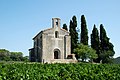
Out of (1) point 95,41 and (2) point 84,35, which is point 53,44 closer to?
(2) point 84,35

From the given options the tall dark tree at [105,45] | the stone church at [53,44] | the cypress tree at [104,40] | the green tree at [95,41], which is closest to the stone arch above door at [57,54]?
the stone church at [53,44]

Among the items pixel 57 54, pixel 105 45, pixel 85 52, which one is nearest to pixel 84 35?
pixel 85 52

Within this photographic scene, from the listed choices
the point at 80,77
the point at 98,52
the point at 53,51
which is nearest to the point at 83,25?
the point at 98,52

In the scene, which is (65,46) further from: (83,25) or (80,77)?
(80,77)

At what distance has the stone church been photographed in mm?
47312

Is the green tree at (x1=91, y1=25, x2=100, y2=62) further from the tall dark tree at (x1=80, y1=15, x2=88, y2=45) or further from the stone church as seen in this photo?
the stone church

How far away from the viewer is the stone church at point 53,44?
4731 centimetres

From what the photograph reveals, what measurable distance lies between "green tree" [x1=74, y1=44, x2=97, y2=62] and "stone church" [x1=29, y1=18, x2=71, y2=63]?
204 centimetres

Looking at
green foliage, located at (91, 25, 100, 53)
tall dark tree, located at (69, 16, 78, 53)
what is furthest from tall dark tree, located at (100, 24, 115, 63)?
tall dark tree, located at (69, 16, 78, 53)

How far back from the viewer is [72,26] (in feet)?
177

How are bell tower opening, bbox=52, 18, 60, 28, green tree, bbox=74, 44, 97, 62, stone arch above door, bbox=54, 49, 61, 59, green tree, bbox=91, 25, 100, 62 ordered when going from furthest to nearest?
1. green tree, bbox=91, 25, 100, 62
2. green tree, bbox=74, 44, 97, 62
3. stone arch above door, bbox=54, 49, 61, 59
4. bell tower opening, bbox=52, 18, 60, 28

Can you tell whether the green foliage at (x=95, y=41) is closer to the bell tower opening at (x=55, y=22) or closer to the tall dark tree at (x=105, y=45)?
the tall dark tree at (x=105, y=45)

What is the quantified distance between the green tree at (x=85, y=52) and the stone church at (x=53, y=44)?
2.04m

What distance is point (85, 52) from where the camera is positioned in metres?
49.3
